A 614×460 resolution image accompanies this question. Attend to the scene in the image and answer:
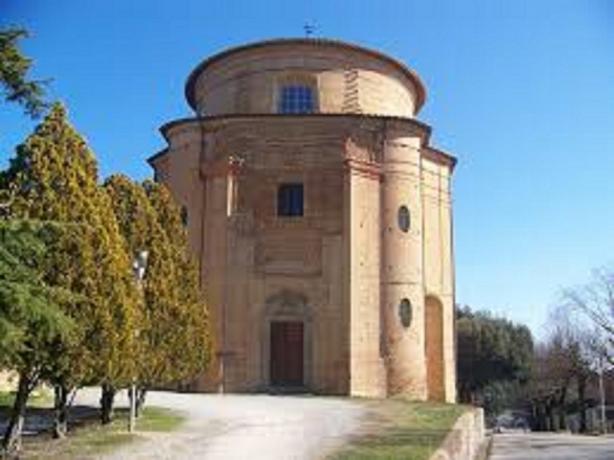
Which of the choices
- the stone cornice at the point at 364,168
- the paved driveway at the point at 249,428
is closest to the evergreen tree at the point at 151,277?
the paved driveway at the point at 249,428

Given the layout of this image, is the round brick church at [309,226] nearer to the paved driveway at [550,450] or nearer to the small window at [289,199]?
the small window at [289,199]

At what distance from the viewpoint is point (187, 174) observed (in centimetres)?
3325

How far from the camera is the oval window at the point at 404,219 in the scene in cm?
3281

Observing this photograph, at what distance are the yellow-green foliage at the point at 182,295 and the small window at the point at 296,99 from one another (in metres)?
12.4

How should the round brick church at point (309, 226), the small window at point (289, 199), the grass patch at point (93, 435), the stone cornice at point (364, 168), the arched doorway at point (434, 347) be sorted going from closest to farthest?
1. the grass patch at point (93, 435)
2. the round brick church at point (309, 226)
3. the stone cornice at point (364, 168)
4. the small window at point (289, 199)
5. the arched doorway at point (434, 347)

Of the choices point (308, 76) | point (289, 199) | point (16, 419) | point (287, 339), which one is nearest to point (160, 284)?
point (16, 419)

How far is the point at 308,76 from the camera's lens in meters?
34.0

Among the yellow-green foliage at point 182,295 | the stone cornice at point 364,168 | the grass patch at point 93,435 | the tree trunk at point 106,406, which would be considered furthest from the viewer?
the stone cornice at point 364,168

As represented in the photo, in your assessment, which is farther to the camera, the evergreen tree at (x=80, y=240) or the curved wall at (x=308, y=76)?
the curved wall at (x=308, y=76)

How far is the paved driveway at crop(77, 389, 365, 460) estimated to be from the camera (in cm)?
1442

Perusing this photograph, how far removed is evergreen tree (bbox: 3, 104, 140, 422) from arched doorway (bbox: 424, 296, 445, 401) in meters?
20.6

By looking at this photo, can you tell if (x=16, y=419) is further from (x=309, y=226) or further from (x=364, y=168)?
(x=364, y=168)

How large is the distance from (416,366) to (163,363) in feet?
45.7

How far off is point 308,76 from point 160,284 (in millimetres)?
16026
